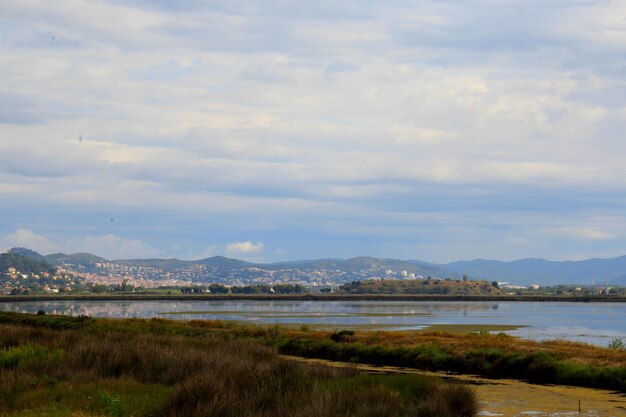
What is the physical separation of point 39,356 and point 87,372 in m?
2.88

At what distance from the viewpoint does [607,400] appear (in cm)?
2772

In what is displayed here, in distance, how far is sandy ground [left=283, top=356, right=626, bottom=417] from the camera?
24.5 m

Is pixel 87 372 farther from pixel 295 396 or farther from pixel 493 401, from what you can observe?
pixel 493 401

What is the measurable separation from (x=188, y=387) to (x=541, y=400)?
13642mm

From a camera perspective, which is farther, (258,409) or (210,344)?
(210,344)

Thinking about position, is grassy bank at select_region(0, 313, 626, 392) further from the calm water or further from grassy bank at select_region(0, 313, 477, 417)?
the calm water

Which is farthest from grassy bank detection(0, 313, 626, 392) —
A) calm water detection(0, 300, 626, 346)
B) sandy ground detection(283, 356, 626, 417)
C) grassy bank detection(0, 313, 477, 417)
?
calm water detection(0, 300, 626, 346)

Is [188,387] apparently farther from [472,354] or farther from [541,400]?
[472,354]

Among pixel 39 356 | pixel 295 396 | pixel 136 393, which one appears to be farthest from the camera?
pixel 39 356

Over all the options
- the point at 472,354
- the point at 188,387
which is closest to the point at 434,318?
the point at 472,354

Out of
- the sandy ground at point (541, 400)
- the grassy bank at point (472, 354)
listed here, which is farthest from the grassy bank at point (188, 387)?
the grassy bank at point (472, 354)

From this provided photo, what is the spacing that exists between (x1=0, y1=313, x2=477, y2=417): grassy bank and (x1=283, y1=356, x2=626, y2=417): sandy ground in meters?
2.30

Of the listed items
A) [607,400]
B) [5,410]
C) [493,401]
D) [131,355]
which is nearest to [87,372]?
[131,355]

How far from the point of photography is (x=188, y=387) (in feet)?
65.0
